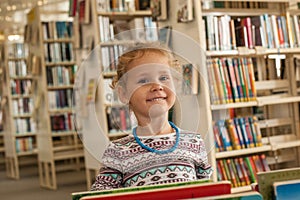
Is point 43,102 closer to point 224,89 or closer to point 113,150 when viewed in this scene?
point 224,89

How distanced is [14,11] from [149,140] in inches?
349

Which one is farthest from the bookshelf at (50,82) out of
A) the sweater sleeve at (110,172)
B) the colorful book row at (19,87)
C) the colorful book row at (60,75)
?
the sweater sleeve at (110,172)

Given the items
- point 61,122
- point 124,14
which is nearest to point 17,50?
point 61,122

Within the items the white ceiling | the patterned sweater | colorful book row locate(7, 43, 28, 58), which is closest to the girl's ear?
the patterned sweater

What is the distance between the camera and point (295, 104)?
4.36 metres

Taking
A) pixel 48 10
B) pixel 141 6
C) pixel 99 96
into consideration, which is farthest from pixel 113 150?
pixel 48 10

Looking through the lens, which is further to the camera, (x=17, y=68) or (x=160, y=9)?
(x=17, y=68)

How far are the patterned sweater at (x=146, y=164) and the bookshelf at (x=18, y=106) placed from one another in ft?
23.6

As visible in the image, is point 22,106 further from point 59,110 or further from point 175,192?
point 175,192

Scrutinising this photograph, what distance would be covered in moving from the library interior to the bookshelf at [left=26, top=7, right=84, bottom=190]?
0.06 feet

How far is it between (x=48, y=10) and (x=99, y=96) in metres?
5.09

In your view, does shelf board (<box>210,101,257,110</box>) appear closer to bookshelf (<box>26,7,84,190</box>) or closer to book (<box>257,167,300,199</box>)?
book (<box>257,167,300,199</box>)

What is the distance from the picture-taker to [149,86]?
1373 millimetres

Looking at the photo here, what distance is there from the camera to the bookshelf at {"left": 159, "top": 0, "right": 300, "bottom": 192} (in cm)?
379
